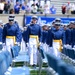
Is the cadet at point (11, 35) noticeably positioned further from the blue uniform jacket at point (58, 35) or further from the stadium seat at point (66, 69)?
the stadium seat at point (66, 69)

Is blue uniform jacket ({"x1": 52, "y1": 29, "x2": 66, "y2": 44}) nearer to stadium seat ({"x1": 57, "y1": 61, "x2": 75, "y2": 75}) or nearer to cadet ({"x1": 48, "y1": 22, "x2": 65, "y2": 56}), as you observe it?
cadet ({"x1": 48, "y1": 22, "x2": 65, "y2": 56})

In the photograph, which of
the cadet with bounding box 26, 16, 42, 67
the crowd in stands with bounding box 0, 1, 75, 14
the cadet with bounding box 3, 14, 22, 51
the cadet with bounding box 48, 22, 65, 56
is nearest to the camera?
the cadet with bounding box 26, 16, 42, 67

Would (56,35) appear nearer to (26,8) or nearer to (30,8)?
(26,8)

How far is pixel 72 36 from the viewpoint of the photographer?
21500mm

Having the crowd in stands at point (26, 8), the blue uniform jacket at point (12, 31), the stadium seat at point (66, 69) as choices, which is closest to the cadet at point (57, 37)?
the blue uniform jacket at point (12, 31)

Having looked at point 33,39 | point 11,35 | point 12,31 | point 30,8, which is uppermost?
point 12,31

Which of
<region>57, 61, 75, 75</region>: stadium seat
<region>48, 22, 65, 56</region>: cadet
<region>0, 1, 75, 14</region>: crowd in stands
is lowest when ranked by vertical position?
<region>0, 1, 75, 14</region>: crowd in stands

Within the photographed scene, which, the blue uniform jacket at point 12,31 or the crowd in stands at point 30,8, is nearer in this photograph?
the blue uniform jacket at point 12,31

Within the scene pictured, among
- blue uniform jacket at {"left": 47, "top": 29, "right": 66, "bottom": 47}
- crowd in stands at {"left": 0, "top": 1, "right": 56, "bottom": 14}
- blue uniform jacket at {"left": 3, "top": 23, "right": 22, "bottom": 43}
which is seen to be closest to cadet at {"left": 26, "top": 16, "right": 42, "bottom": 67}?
A: blue uniform jacket at {"left": 3, "top": 23, "right": 22, "bottom": 43}

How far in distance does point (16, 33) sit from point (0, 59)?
838 centimetres

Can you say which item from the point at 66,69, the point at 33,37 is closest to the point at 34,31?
the point at 33,37

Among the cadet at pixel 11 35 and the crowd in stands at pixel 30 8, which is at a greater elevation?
the cadet at pixel 11 35

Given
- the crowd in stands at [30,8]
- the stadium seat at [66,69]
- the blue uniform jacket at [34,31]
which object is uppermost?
the stadium seat at [66,69]

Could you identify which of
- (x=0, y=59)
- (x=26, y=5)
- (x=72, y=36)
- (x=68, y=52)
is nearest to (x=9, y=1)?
(x=26, y=5)
